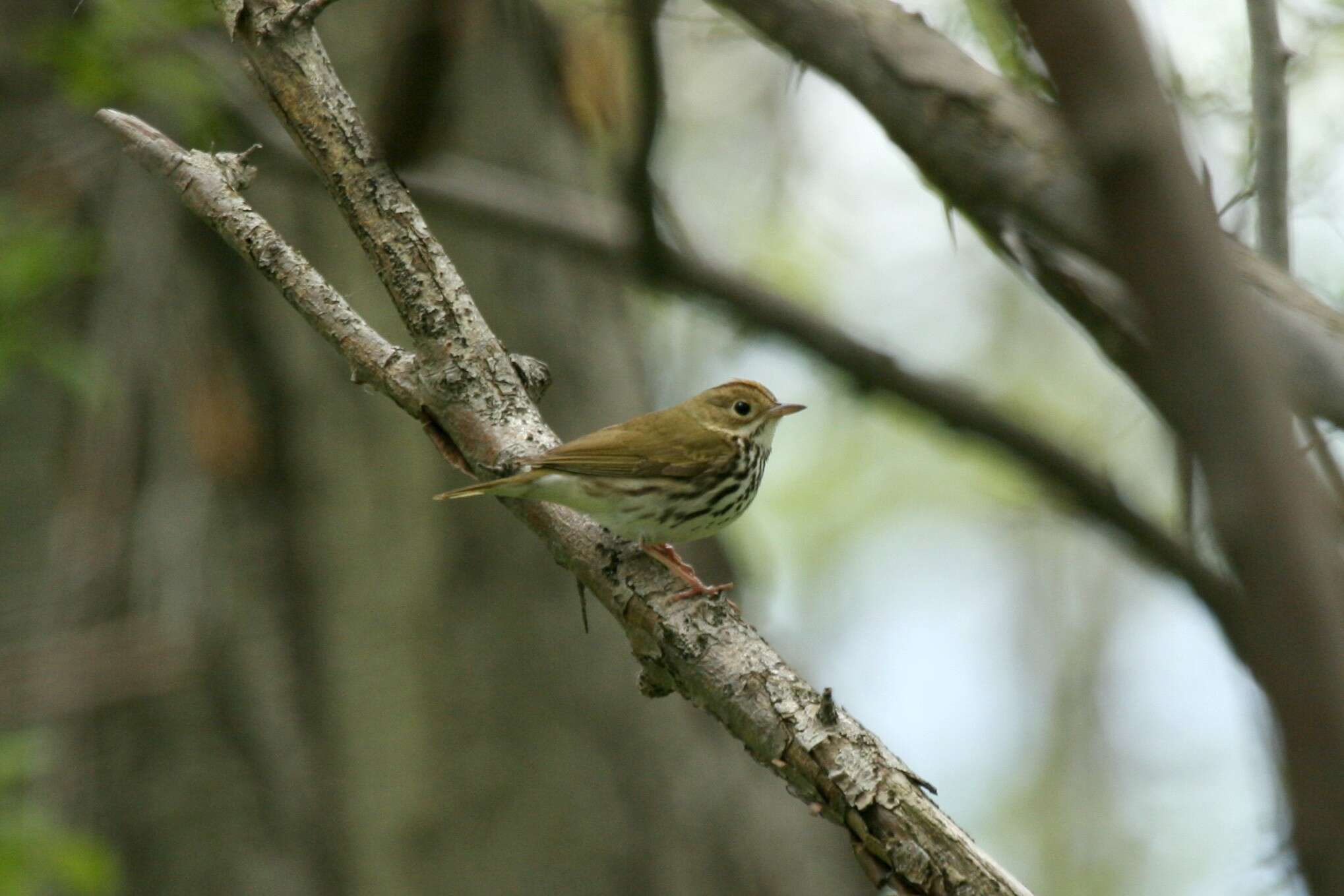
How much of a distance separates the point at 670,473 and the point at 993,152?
1636mm

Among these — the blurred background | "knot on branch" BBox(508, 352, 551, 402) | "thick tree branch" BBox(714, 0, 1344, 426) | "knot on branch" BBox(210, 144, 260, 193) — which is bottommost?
the blurred background

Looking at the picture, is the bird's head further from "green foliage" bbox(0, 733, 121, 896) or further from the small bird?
"green foliage" bbox(0, 733, 121, 896)

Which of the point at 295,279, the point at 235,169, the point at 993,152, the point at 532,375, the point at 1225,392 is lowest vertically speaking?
the point at 532,375

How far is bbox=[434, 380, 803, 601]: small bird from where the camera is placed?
282 cm

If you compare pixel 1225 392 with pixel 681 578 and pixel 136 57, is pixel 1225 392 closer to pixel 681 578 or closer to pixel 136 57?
pixel 681 578

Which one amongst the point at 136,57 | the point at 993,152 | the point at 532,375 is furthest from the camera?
the point at 136,57

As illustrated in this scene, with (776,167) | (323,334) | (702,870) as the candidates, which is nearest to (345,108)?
(323,334)

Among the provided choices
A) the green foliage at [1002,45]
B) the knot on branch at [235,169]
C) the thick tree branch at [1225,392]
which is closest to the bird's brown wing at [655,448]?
the knot on branch at [235,169]

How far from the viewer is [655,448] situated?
3848mm

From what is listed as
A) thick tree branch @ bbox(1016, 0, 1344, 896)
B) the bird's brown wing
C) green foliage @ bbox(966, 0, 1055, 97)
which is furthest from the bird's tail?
thick tree branch @ bbox(1016, 0, 1344, 896)

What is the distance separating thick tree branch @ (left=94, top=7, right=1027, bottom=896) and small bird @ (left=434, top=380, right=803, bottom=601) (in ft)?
0.27

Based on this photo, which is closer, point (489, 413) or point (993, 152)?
point (993, 152)

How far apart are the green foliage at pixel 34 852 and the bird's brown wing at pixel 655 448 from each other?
2.07 m

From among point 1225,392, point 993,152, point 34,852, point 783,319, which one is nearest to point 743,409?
point 783,319
